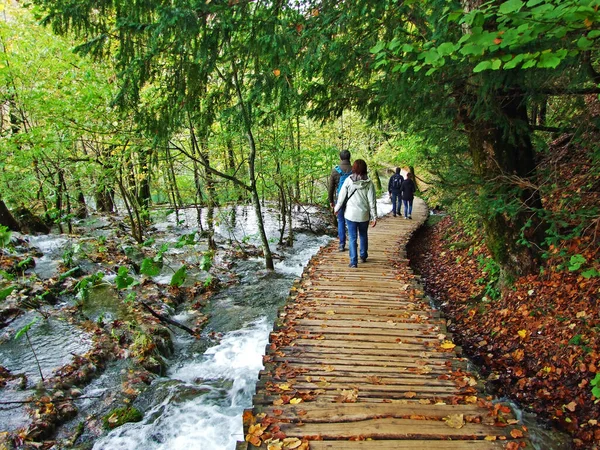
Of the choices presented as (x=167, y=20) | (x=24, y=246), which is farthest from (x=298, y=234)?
(x=167, y=20)

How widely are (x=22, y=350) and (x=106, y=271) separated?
3839mm

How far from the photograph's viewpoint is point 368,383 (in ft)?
12.7

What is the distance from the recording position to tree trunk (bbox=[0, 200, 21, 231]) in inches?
460

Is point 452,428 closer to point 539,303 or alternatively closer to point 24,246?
point 539,303

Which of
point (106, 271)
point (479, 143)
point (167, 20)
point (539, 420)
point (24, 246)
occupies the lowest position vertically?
point (539, 420)

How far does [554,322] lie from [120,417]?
6.04m

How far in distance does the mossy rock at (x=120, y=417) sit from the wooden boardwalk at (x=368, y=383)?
2.12 m

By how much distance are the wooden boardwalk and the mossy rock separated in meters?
2.12

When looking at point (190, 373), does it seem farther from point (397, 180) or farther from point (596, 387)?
point (397, 180)

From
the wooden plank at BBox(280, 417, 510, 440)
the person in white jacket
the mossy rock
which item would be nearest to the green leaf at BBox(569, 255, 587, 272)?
the wooden plank at BBox(280, 417, 510, 440)

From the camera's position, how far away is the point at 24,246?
35.0 ft

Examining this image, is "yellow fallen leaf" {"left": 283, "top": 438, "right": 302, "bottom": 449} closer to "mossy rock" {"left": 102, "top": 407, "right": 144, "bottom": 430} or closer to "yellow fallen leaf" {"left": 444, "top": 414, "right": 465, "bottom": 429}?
"yellow fallen leaf" {"left": 444, "top": 414, "right": 465, "bottom": 429}

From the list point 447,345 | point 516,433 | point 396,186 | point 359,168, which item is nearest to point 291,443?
point 516,433

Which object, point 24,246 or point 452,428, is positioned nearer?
point 452,428
